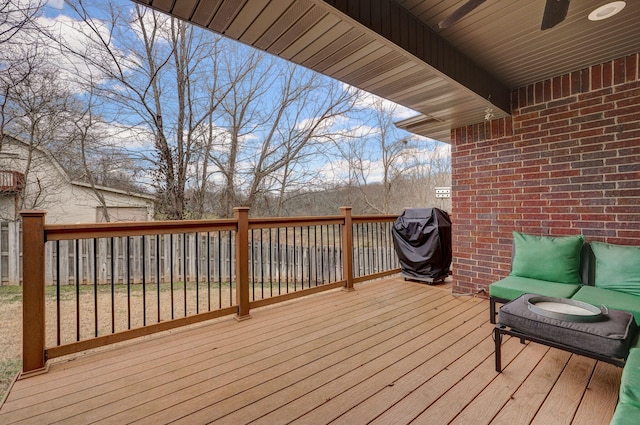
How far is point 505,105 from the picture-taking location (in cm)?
316

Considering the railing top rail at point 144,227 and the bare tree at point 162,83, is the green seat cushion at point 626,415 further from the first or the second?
the bare tree at point 162,83

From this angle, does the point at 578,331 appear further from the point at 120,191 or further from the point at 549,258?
the point at 120,191

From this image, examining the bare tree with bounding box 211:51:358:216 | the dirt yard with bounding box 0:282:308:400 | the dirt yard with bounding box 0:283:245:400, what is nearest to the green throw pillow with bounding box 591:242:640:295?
the dirt yard with bounding box 0:282:308:400

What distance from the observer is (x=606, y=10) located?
1.87 m

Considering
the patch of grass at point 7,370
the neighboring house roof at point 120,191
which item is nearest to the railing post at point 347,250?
the patch of grass at point 7,370

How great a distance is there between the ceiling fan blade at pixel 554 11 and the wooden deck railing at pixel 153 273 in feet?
8.60

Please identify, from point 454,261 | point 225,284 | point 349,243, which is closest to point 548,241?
point 454,261

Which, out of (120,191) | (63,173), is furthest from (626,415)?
(120,191)

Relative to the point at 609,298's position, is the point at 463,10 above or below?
above

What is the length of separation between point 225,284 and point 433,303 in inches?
188

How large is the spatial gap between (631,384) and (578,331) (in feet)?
1.94

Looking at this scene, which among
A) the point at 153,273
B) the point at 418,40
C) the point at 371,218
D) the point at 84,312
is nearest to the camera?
the point at 418,40

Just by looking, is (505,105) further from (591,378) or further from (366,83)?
(591,378)

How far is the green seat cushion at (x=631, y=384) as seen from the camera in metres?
1.08
